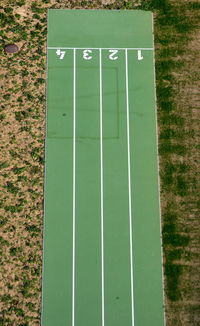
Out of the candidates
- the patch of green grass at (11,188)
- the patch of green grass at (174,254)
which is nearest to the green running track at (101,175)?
the patch of green grass at (174,254)

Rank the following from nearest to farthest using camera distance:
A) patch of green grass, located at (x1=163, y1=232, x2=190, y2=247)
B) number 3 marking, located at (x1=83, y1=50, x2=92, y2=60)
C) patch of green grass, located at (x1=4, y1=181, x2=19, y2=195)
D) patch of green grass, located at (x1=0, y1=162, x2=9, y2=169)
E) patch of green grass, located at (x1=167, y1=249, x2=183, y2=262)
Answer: patch of green grass, located at (x1=167, y1=249, x2=183, y2=262) < patch of green grass, located at (x1=163, y1=232, x2=190, y2=247) < patch of green grass, located at (x1=4, y1=181, x2=19, y2=195) < patch of green grass, located at (x1=0, y1=162, x2=9, y2=169) < number 3 marking, located at (x1=83, y1=50, x2=92, y2=60)

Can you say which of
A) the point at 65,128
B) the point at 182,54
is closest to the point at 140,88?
the point at 182,54

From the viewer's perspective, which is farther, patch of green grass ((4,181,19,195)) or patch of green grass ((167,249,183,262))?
patch of green grass ((4,181,19,195))

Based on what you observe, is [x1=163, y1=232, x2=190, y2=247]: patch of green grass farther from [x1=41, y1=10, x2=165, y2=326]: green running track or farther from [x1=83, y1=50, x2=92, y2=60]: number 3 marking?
[x1=83, y1=50, x2=92, y2=60]: number 3 marking

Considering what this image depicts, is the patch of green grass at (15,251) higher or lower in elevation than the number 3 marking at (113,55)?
lower

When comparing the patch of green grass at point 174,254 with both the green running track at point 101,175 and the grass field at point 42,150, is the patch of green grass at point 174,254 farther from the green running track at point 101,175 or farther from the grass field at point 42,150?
the green running track at point 101,175

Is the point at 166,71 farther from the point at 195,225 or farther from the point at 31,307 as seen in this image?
the point at 31,307

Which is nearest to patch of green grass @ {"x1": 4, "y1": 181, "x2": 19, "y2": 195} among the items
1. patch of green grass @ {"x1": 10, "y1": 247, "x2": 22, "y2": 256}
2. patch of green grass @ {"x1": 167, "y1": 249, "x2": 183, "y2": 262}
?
patch of green grass @ {"x1": 10, "y1": 247, "x2": 22, "y2": 256}
